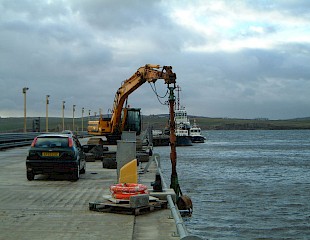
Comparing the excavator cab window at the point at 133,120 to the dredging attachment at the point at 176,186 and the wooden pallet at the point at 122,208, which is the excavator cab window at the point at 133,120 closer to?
the dredging attachment at the point at 176,186

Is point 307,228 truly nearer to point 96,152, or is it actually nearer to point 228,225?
point 228,225

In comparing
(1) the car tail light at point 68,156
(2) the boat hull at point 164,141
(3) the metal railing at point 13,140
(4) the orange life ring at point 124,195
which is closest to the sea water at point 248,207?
(4) the orange life ring at point 124,195

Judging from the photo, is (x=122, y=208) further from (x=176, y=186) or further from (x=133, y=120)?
(x=133, y=120)

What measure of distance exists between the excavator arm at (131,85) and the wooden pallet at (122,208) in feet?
57.2

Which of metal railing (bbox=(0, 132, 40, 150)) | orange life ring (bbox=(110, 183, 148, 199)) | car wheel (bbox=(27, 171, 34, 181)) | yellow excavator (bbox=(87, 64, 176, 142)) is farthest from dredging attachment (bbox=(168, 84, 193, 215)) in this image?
metal railing (bbox=(0, 132, 40, 150))

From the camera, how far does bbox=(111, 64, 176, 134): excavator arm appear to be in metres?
31.4

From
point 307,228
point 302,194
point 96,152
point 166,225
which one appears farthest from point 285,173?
point 166,225

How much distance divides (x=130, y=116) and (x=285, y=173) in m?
13.6

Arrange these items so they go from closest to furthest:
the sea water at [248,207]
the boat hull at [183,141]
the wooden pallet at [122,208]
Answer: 1. the wooden pallet at [122,208]
2. the sea water at [248,207]
3. the boat hull at [183,141]

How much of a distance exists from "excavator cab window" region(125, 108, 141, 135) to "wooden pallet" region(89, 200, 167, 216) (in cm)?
2989

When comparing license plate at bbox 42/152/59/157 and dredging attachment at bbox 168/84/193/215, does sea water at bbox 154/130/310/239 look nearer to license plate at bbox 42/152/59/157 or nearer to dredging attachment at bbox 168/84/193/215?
dredging attachment at bbox 168/84/193/215

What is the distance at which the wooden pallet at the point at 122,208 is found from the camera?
9.55m

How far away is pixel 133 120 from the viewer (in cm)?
4047

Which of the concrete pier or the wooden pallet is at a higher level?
the wooden pallet
